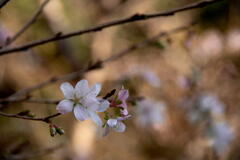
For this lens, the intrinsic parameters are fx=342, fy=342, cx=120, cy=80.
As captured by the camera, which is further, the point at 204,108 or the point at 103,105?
the point at 204,108

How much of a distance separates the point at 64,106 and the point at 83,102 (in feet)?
0.14

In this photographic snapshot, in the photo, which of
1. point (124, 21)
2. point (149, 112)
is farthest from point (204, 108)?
point (124, 21)

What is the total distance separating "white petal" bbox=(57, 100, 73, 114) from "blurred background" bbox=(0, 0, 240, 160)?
0.99m

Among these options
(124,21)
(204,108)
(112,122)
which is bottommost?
(112,122)

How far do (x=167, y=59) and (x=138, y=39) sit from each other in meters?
0.36

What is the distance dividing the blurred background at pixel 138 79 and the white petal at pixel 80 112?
975mm

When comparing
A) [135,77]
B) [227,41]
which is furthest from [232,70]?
[227,41]

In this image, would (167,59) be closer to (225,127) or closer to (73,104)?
(225,127)

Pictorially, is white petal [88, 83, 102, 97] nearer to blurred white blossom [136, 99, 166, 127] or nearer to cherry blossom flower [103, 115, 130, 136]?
cherry blossom flower [103, 115, 130, 136]

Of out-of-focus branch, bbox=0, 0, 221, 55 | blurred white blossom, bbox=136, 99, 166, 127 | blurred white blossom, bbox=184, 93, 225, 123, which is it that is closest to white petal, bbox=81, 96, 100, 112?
out-of-focus branch, bbox=0, 0, 221, 55

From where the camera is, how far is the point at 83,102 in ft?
2.18

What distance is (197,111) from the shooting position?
75.0 inches

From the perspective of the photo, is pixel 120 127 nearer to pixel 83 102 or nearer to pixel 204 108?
pixel 83 102

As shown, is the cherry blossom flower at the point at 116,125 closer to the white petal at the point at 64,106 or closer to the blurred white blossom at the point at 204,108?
the white petal at the point at 64,106
